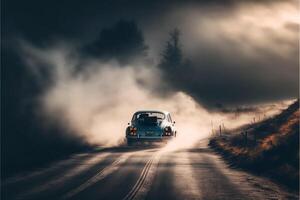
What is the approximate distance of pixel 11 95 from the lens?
62.1 metres

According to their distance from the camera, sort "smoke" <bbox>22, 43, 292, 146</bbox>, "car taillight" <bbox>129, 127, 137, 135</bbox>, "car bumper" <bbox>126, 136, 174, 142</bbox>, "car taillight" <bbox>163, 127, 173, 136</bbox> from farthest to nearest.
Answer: "smoke" <bbox>22, 43, 292, 146</bbox> → "car taillight" <bbox>129, 127, 137, 135</bbox> → "car taillight" <bbox>163, 127, 173, 136</bbox> → "car bumper" <bbox>126, 136, 174, 142</bbox>

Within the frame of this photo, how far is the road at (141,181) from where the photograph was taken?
19.0 metres

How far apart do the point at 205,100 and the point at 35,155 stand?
228ft

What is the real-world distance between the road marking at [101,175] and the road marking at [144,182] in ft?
5.11

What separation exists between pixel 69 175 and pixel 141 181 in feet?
12.7

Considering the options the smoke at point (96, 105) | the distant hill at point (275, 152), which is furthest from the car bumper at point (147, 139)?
the smoke at point (96, 105)

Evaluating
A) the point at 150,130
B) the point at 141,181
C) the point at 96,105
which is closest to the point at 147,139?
the point at 150,130

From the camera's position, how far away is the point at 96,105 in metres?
65.8

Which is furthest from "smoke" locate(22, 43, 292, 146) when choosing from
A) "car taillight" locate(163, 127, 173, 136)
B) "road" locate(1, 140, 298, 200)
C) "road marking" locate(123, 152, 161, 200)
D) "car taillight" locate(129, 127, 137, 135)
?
"road marking" locate(123, 152, 161, 200)

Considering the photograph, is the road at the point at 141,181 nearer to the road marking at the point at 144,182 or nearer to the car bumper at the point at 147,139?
the road marking at the point at 144,182

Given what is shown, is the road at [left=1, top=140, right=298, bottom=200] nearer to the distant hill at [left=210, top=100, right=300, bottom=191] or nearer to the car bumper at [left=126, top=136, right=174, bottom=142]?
the distant hill at [left=210, top=100, right=300, bottom=191]

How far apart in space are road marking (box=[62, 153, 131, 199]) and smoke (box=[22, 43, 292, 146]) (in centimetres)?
1286

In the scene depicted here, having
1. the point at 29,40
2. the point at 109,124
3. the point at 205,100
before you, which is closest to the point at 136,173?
the point at 109,124

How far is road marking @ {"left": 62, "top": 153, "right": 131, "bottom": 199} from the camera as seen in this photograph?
1933 cm
